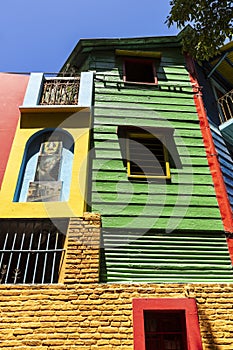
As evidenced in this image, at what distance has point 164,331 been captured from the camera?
5457mm

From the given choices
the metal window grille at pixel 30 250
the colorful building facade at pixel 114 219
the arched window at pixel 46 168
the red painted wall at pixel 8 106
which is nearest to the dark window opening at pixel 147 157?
the colorful building facade at pixel 114 219

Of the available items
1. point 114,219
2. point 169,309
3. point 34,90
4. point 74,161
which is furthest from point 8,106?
point 169,309

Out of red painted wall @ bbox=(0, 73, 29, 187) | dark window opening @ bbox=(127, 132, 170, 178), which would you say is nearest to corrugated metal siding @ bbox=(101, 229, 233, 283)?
dark window opening @ bbox=(127, 132, 170, 178)

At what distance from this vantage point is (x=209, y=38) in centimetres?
636

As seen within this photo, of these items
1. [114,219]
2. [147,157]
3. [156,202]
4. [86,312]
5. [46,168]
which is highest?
[147,157]

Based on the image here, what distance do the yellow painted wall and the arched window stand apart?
6.3 inches

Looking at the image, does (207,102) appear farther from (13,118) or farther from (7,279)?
(7,279)

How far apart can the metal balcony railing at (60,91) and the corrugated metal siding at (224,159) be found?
157 inches

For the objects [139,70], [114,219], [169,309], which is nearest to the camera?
[169,309]

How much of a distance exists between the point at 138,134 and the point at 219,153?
2.21 meters

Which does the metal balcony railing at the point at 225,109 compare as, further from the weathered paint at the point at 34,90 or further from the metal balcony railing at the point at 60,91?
the weathered paint at the point at 34,90

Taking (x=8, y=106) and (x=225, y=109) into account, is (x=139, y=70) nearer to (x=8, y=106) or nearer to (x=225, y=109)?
(x=225, y=109)

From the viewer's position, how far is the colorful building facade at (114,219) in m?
4.80

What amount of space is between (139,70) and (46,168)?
5357 millimetres
